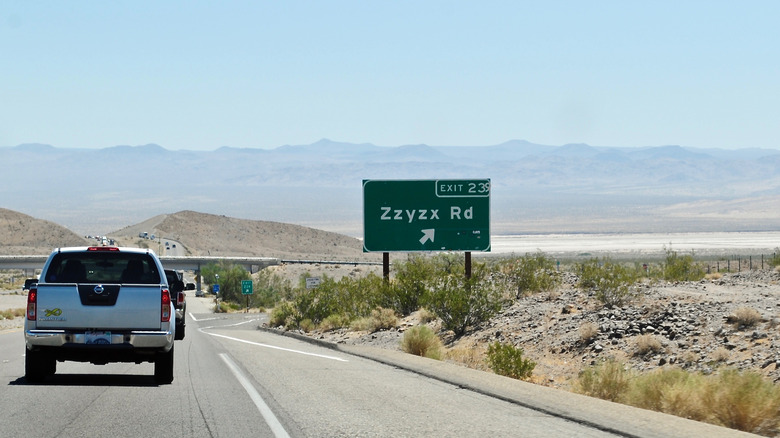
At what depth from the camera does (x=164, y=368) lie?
621 inches

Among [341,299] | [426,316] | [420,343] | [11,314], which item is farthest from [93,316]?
[11,314]

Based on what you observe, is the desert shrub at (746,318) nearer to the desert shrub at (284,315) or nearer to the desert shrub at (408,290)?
the desert shrub at (408,290)

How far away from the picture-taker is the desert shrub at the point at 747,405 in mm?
11875

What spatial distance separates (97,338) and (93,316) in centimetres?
32

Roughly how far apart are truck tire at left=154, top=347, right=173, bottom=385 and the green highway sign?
2038 cm

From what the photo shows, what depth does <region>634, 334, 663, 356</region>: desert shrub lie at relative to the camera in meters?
23.4

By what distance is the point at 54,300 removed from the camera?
14586 mm

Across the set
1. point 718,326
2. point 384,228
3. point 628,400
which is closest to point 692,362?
point 718,326

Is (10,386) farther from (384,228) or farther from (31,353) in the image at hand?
(384,228)

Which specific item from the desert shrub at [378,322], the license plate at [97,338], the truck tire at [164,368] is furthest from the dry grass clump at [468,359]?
the license plate at [97,338]

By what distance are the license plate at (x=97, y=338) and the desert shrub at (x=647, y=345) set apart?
13.2 meters

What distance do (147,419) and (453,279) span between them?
20312mm

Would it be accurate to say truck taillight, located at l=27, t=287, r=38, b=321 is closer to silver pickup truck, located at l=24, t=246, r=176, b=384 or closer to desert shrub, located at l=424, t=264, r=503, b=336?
silver pickup truck, located at l=24, t=246, r=176, b=384

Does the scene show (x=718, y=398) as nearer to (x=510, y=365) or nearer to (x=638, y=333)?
(x=510, y=365)
